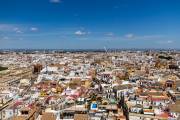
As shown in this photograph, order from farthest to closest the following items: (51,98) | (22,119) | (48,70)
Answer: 1. (48,70)
2. (51,98)
3. (22,119)

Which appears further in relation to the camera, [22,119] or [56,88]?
[56,88]

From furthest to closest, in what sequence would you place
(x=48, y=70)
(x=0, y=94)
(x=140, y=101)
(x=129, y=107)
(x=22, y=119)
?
(x=48, y=70) < (x=0, y=94) < (x=140, y=101) < (x=129, y=107) < (x=22, y=119)

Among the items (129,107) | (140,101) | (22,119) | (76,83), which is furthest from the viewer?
(76,83)

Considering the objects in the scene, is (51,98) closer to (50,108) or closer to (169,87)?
(50,108)

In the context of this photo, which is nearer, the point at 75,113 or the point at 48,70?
the point at 75,113

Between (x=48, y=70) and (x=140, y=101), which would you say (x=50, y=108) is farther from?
(x=48, y=70)

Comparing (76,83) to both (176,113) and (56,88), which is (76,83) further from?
(176,113)

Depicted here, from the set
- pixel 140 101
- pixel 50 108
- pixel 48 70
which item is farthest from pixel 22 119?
pixel 48 70

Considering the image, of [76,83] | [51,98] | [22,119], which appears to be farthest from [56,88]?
[22,119]

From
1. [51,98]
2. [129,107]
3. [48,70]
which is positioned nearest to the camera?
[129,107]
